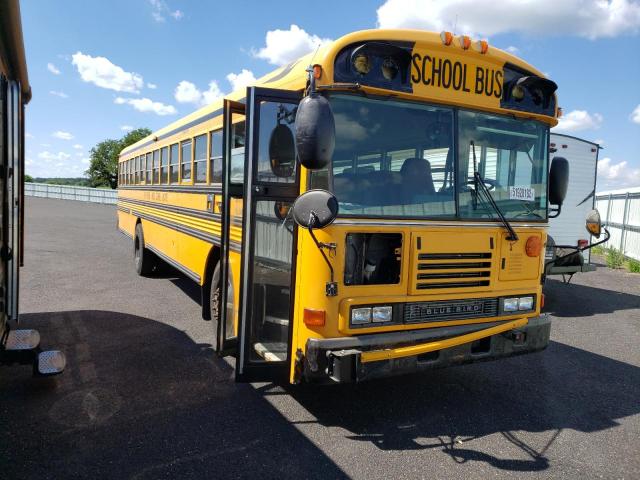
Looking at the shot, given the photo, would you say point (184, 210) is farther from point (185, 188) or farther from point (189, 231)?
point (189, 231)

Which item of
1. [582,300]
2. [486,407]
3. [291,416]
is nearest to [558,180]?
[486,407]

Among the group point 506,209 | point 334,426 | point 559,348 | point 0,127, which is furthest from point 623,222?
point 0,127

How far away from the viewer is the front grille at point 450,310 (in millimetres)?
3531

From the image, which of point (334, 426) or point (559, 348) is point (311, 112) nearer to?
point (334, 426)

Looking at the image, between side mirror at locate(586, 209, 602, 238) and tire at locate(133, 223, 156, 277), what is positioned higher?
side mirror at locate(586, 209, 602, 238)

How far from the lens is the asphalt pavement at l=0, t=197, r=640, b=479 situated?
3.06 metres

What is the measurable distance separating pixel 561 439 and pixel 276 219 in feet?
8.30

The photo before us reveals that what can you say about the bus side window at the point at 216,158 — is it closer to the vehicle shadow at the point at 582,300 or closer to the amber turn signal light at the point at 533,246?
the amber turn signal light at the point at 533,246

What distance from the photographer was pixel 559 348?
5.72 metres

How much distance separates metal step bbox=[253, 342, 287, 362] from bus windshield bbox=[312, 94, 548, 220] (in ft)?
3.65

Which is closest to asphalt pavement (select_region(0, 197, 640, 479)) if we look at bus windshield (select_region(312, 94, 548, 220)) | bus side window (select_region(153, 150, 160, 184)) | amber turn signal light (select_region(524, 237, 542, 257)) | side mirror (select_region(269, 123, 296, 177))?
amber turn signal light (select_region(524, 237, 542, 257))

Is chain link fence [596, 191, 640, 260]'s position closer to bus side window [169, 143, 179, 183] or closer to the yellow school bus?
the yellow school bus

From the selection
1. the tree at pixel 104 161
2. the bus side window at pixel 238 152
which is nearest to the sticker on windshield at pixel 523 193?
the bus side window at pixel 238 152

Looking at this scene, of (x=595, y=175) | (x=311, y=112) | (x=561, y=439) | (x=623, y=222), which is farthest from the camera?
(x=623, y=222)
